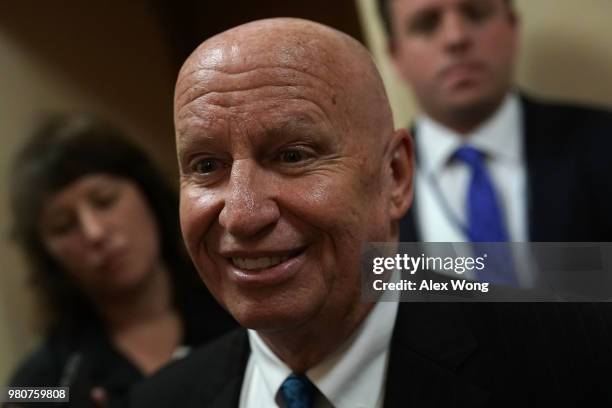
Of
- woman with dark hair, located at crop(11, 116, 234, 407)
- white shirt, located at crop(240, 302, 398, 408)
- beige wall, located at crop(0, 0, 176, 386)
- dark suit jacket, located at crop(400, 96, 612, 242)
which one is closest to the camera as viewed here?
white shirt, located at crop(240, 302, 398, 408)

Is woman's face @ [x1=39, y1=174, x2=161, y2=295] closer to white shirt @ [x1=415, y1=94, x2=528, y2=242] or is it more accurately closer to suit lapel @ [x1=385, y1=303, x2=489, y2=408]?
white shirt @ [x1=415, y1=94, x2=528, y2=242]

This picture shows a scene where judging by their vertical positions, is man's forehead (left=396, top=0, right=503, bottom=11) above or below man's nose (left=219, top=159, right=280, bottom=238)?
above

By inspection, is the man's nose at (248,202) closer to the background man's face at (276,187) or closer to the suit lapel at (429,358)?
the background man's face at (276,187)

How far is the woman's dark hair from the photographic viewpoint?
1.95m

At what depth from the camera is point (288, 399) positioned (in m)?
1.05

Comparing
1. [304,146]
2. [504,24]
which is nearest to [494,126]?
[504,24]

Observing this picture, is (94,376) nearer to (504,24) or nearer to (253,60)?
(253,60)

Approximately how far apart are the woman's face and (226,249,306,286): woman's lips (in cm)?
98

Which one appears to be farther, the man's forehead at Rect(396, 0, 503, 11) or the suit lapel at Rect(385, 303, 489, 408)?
the man's forehead at Rect(396, 0, 503, 11)

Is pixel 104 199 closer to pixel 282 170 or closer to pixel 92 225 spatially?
pixel 92 225

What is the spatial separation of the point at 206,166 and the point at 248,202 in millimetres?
103

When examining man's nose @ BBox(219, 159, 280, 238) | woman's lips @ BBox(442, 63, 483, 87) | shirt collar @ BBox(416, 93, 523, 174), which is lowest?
man's nose @ BBox(219, 159, 280, 238)

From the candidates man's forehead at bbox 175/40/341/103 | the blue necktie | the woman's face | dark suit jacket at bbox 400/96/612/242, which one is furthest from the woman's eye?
man's forehead at bbox 175/40/341/103

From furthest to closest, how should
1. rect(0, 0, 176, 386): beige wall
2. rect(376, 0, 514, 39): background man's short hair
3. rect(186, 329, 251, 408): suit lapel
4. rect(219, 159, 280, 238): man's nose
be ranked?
rect(0, 0, 176, 386): beige wall < rect(376, 0, 514, 39): background man's short hair < rect(186, 329, 251, 408): suit lapel < rect(219, 159, 280, 238): man's nose
